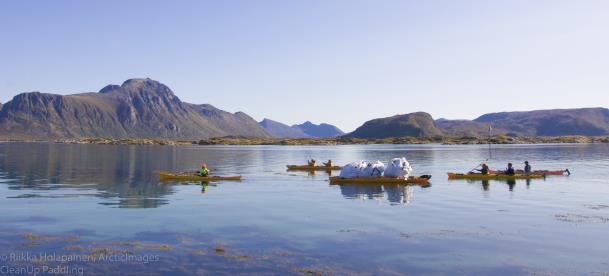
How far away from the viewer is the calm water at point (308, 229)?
21.5 meters

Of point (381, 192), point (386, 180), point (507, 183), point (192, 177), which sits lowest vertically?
point (381, 192)

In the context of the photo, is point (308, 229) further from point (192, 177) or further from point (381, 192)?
point (192, 177)

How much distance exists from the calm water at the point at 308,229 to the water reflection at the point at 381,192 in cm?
18

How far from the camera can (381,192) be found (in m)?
48.5

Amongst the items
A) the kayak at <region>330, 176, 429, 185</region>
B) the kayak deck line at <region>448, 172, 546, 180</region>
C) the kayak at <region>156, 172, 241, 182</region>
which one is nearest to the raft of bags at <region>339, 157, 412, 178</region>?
the kayak at <region>330, 176, 429, 185</region>

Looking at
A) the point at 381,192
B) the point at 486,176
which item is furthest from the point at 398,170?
the point at 486,176

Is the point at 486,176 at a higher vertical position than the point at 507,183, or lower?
higher

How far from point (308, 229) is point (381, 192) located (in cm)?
2050

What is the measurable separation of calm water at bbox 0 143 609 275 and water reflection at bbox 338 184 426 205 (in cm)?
18

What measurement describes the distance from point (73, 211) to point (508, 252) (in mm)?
28318

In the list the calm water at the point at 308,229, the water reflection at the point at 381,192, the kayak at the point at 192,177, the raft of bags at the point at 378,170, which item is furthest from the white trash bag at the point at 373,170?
the kayak at the point at 192,177

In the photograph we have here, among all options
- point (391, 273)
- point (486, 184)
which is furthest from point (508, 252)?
point (486, 184)

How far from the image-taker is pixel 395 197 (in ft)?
147

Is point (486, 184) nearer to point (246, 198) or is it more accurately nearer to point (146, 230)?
point (246, 198)
